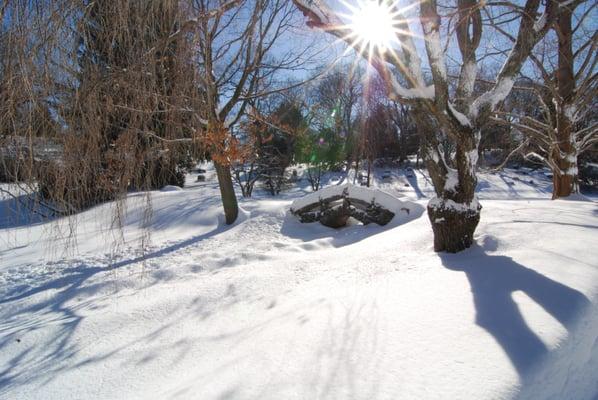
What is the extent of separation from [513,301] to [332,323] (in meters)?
1.26

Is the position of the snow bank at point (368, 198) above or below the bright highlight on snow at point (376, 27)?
below

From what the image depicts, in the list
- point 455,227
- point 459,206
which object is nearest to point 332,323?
point 455,227

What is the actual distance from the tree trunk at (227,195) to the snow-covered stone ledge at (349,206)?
1.66 metres

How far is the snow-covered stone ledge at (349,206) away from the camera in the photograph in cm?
742

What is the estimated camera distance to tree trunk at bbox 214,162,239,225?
8312 mm

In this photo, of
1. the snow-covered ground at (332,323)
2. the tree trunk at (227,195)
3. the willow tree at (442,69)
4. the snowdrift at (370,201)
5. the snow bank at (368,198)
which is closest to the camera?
the snow-covered ground at (332,323)

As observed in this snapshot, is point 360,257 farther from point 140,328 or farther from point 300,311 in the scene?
point 140,328

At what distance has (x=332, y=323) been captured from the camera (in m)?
2.35

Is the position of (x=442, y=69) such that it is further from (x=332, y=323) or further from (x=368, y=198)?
(x=368, y=198)

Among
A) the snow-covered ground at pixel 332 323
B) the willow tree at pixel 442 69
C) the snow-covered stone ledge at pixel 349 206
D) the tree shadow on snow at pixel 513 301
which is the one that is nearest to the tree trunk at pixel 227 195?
the snow-covered stone ledge at pixel 349 206

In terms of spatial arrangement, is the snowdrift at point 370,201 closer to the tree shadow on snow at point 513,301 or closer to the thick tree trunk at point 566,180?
the thick tree trunk at point 566,180

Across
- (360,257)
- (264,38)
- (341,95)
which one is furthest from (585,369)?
(341,95)

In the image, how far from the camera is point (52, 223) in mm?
2107

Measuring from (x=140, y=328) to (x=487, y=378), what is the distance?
2.72 metres
